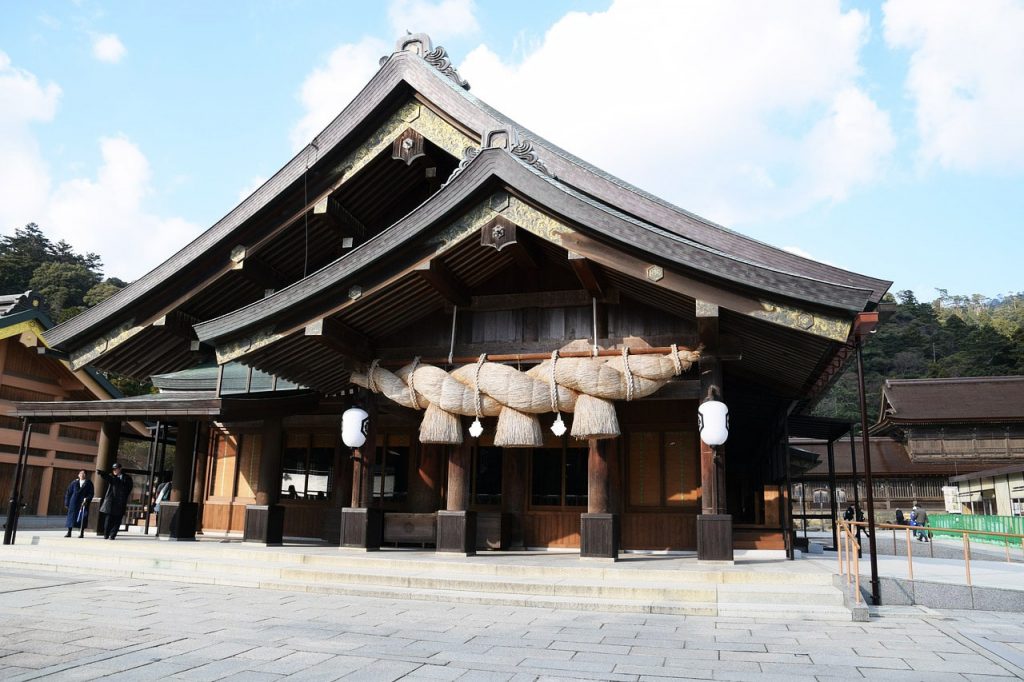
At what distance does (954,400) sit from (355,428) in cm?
3531

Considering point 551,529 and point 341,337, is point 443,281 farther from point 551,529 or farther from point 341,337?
point 551,529

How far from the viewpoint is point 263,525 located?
11.5m

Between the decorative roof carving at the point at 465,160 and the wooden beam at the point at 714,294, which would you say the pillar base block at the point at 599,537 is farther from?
the decorative roof carving at the point at 465,160

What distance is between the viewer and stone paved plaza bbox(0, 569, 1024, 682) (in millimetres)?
4520

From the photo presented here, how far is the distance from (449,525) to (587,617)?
11.8 feet

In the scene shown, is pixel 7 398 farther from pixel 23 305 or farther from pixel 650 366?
pixel 650 366

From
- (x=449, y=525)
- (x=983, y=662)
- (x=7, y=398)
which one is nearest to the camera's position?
(x=983, y=662)

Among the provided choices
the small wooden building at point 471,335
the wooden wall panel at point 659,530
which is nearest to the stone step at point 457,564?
the small wooden building at point 471,335

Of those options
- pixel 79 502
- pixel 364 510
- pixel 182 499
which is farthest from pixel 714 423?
pixel 79 502

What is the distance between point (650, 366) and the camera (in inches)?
368

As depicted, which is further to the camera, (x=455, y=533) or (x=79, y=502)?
(x=79, y=502)

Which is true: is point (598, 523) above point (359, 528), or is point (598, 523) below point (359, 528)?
above

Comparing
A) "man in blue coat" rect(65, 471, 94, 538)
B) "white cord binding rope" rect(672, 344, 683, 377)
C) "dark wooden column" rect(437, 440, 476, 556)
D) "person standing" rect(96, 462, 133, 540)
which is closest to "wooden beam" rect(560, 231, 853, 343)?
"white cord binding rope" rect(672, 344, 683, 377)

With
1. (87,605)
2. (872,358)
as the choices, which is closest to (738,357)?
(87,605)
